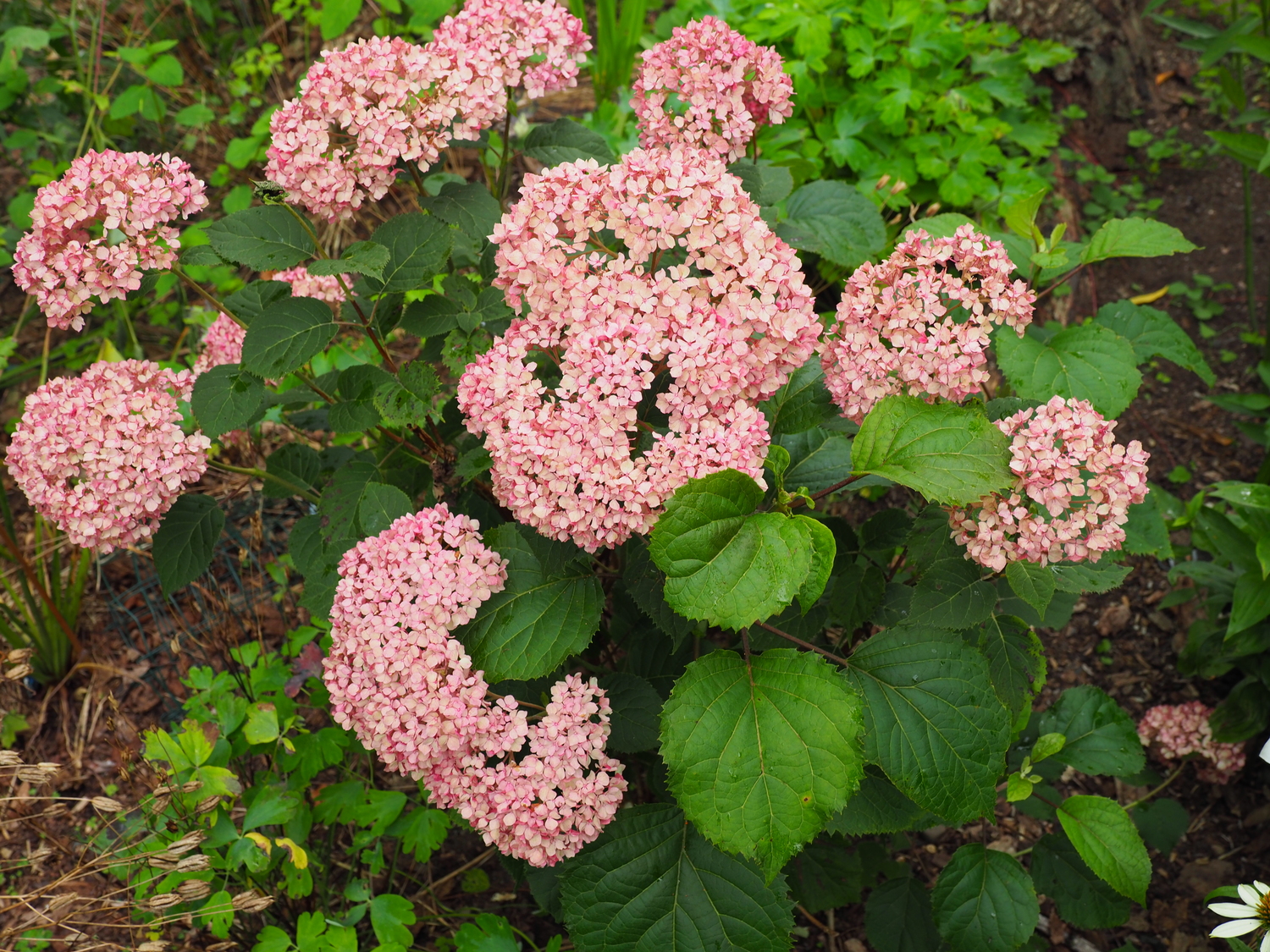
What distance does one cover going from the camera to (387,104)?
5.78 feet

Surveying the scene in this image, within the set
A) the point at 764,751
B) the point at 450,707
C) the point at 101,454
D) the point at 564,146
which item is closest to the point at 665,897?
the point at 764,751

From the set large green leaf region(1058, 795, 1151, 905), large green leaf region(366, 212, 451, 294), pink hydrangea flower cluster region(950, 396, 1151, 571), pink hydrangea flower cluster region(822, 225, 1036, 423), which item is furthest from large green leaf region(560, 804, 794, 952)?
large green leaf region(366, 212, 451, 294)

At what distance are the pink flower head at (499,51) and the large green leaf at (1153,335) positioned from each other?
4.37 ft

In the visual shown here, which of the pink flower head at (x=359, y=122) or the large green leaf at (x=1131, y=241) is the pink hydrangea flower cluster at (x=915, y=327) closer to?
the large green leaf at (x=1131, y=241)

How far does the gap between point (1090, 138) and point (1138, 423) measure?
1.58m

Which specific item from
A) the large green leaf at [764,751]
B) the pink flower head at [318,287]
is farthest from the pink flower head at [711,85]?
the large green leaf at [764,751]

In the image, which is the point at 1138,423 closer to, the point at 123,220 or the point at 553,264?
the point at 553,264

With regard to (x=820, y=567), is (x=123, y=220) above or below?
above

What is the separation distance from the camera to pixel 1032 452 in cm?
152

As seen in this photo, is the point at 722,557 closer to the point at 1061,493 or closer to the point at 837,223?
the point at 1061,493

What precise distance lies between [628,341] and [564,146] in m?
0.82

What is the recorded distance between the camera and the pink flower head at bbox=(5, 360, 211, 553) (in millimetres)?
1801

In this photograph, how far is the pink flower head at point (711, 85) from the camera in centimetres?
190

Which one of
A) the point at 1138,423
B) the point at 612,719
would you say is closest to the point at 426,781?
the point at 612,719
